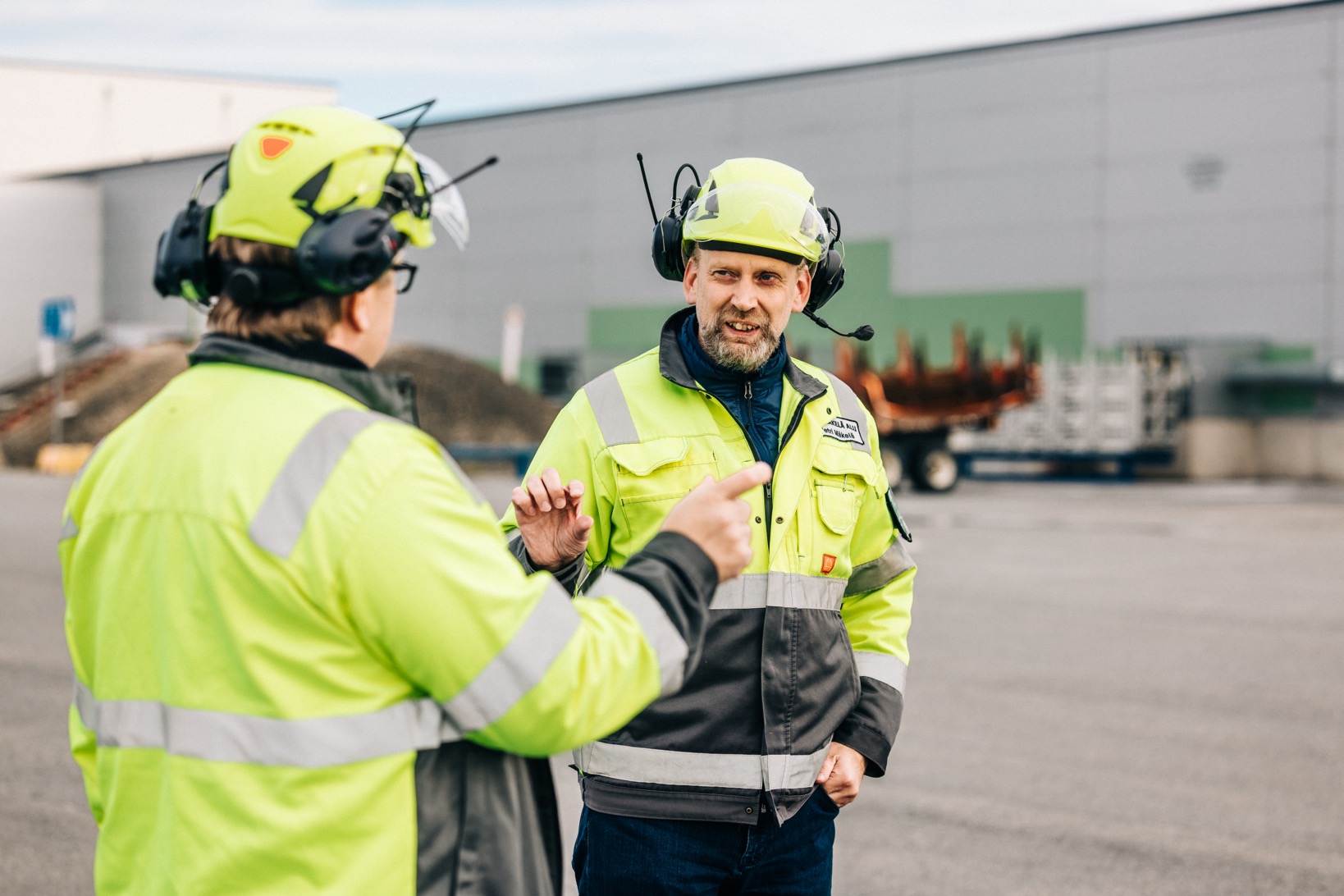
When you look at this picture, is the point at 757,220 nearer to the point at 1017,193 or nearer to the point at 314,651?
the point at 314,651

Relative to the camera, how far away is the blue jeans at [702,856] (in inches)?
99.9

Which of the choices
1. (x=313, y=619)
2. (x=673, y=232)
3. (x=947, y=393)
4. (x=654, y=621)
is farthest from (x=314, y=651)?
(x=947, y=393)

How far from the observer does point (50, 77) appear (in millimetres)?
62969

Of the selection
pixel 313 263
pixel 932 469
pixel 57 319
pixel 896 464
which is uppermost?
pixel 57 319

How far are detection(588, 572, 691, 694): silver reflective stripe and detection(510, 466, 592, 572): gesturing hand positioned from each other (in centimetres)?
65

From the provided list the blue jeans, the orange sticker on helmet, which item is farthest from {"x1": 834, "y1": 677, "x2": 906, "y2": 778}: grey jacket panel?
the orange sticker on helmet

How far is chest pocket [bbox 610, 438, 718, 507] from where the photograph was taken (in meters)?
2.60

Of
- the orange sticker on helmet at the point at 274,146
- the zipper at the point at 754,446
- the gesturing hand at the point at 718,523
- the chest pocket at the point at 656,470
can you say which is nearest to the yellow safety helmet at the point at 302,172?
the orange sticker on helmet at the point at 274,146

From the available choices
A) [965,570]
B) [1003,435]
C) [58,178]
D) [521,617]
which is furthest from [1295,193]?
[58,178]

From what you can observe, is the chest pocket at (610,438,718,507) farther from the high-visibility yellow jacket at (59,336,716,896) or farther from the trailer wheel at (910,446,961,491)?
the trailer wheel at (910,446,961,491)

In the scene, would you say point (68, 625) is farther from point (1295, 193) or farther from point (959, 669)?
point (1295, 193)

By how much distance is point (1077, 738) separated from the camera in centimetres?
685

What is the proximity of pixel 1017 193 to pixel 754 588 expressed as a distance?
34.5 metres

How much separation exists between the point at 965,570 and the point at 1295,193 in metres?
23.1
